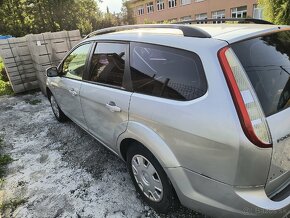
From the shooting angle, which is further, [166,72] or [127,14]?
[127,14]

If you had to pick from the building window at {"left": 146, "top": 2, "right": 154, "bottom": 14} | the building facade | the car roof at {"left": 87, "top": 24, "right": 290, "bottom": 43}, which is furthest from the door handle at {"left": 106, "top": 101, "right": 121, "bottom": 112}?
the building window at {"left": 146, "top": 2, "right": 154, "bottom": 14}

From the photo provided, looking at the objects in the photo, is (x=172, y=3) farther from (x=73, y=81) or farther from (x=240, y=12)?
(x=73, y=81)

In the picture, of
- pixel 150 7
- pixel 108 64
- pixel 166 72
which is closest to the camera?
pixel 166 72

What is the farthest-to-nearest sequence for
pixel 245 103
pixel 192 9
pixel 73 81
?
pixel 192 9, pixel 73 81, pixel 245 103

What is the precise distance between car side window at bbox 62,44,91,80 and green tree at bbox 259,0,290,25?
396 cm

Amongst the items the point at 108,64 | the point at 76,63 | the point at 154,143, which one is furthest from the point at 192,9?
the point at 154,143

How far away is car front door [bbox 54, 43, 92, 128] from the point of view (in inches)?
138

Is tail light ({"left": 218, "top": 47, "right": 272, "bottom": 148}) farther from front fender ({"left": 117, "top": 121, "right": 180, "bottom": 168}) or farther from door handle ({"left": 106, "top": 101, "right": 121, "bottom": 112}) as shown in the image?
door handle ({"left": 106, "top": 101, "right": 121, "bottom": 112})

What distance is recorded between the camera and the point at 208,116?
1.73 meters

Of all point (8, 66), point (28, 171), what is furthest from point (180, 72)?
point (8, 66)

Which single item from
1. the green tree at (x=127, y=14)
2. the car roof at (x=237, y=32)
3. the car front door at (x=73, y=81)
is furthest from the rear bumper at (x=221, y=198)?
the green tree at (x=127, y=14)

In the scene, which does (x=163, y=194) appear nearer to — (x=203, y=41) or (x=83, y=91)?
(x=203, y=41)

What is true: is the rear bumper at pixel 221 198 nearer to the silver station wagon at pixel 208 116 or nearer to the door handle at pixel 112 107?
the silver station wagon at pixel 208 116

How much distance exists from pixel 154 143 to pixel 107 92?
2.92 feet
